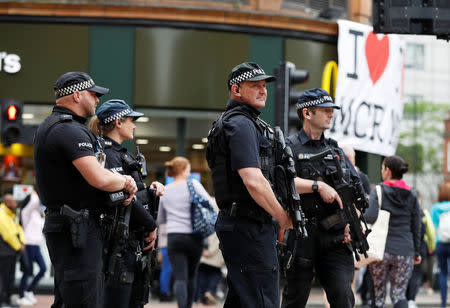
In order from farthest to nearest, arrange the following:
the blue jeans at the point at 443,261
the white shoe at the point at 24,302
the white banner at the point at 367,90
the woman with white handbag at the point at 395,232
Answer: the white banner at the point at 367,90, the white shoe at the point at 24,302, the blue jeans at the point at 443,261, the woman with white handbag at the point at 395,232

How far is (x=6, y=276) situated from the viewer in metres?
13.2

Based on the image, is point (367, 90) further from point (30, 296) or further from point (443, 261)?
point (30, 296)

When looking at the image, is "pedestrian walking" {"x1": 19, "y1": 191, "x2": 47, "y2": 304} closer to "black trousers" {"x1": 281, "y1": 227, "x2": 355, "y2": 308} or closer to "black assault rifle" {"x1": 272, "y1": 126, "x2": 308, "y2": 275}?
"black trousers" {"x1": 281, "y1": 227, "x2": 355, "y2": 308}

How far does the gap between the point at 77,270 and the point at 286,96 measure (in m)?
6.63

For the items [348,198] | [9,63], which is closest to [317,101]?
[348,198]

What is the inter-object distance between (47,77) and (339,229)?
10250mm

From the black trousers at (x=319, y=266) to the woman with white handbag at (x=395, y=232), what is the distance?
284 centimetres

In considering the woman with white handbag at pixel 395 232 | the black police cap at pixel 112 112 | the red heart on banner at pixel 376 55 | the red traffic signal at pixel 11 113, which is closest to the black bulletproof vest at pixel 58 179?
the black police cap at pixel 112 112

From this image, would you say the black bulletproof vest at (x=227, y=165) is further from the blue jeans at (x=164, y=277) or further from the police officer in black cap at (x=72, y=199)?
the blue jeans at (x=164, y=277)

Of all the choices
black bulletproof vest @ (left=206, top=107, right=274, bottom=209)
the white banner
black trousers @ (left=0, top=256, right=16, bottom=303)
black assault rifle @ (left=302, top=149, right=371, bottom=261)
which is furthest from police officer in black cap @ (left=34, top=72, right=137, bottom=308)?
the white banner

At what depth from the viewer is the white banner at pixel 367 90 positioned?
699 inches

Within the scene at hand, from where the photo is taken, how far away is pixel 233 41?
16766 millimetres

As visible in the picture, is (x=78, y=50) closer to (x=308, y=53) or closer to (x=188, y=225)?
(x=308, y=53)

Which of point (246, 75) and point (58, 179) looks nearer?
point (58, 179)
